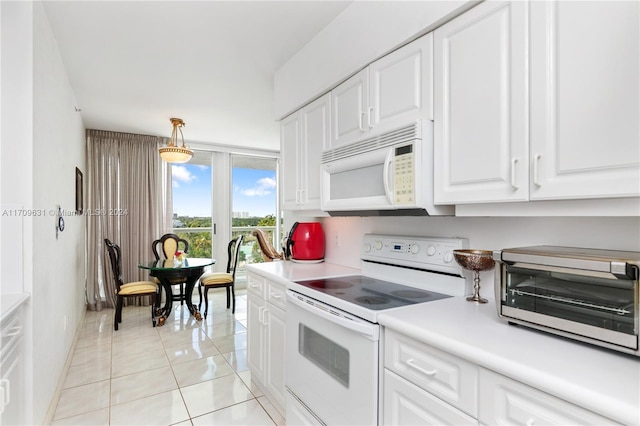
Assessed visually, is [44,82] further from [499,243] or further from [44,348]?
[499,243]

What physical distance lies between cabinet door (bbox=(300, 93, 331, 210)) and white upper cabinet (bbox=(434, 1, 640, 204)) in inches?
35.3

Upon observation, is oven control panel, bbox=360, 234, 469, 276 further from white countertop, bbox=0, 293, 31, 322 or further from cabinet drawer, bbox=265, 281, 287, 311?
white countertop, bbox=0, 293, 31, 322

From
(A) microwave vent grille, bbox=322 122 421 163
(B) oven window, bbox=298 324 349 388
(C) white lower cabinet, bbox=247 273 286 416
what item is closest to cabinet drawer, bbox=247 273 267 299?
(C) white lower cabinet, bbox=247 273 286 416

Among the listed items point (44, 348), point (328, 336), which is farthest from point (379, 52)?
point (44, 348)

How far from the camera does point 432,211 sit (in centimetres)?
149

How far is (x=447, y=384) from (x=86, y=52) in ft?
10.1

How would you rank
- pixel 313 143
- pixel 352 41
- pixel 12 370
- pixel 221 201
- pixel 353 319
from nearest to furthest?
pixel 353 319 → pixel 12 370 → pixel 352 41 → pixel 313 143 → pixel 221 201

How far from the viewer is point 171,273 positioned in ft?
12.4

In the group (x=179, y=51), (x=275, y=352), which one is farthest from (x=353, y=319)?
(x=179, y=51)

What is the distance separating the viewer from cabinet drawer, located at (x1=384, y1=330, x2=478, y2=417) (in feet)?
3.26

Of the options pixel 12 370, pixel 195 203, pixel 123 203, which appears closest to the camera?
pixel 12 370

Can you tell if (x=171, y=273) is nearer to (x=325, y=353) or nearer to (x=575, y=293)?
(x=325, y=353)

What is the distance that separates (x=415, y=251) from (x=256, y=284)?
1.20 meters

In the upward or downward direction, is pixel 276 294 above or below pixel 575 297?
below
